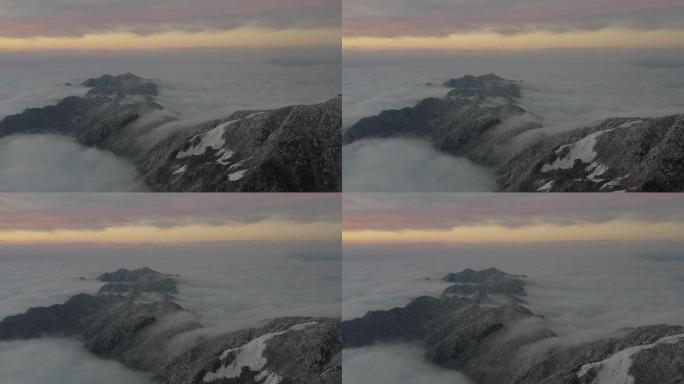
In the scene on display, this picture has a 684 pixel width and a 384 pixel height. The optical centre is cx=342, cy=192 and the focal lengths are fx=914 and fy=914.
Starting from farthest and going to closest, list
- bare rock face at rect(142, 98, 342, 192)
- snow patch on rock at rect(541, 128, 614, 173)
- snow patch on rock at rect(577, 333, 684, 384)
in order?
bare rock face at rect(142, 98, 342, 192), snow patch on rock at rect(541, 128, 614, 173), snow patch on rock at rect(577, 333, 684, 384)

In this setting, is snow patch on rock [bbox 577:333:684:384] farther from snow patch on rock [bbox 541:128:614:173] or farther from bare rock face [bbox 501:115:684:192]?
snow patch on rock [bbox 541:128:614:173]

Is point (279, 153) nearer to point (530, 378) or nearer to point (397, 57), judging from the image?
point (397, 57)

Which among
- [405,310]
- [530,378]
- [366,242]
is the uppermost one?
[366,242]

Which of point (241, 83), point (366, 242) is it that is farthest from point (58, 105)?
point (366, 242)

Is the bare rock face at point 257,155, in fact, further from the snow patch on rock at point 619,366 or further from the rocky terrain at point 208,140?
the snow patch on rock at point 619,366

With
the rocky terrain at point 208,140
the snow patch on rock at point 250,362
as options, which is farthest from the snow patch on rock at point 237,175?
the snow patch on rock at point 250,362

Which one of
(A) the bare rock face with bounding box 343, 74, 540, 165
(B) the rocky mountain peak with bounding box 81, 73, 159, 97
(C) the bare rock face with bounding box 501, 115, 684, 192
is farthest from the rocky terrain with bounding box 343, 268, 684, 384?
(B) the rocky mountain peak with bounding box 81, 73, 159, 97
